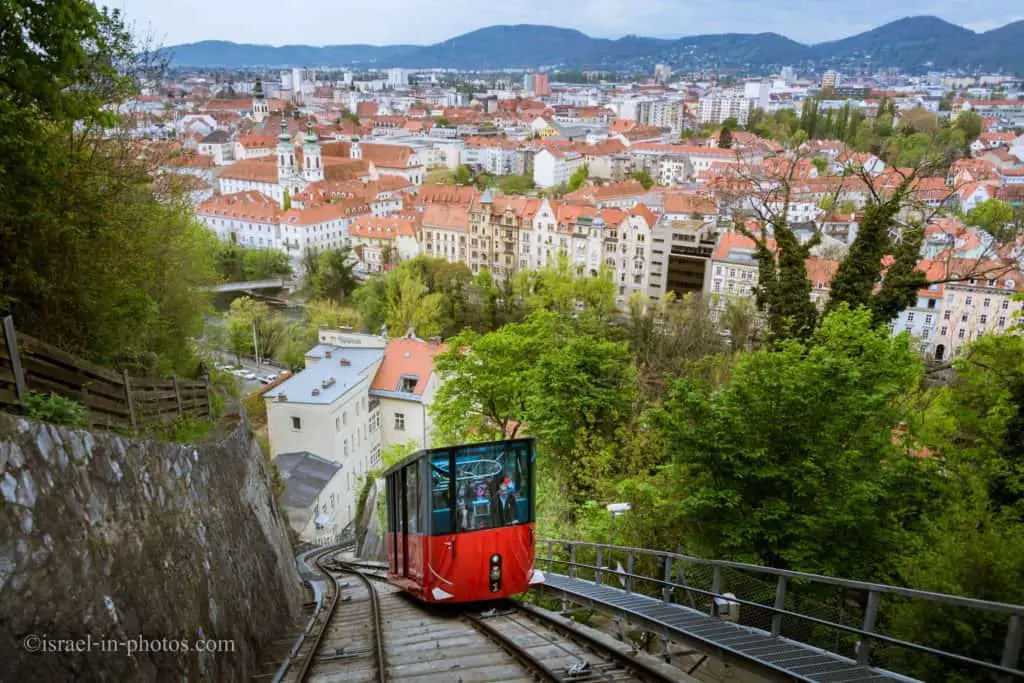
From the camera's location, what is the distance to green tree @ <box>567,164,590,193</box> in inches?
4643

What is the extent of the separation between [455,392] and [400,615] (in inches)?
520

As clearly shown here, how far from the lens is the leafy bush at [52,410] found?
22.9ft

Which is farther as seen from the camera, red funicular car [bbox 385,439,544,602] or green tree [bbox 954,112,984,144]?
green tree [bbox 954,112,984,144]

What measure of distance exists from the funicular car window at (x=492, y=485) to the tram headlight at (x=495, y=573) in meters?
0.48

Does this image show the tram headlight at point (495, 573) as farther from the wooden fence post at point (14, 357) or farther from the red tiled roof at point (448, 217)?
the red tiled roof at point (448, 217)

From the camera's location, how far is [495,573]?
34.5 ft

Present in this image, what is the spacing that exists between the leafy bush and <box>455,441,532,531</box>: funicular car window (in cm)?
466

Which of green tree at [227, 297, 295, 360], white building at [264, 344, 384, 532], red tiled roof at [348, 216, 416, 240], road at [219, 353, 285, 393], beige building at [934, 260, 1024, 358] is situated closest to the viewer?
white building at [264, 344, 384, 532]

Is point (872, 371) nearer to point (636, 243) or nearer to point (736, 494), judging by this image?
point (736, 494)

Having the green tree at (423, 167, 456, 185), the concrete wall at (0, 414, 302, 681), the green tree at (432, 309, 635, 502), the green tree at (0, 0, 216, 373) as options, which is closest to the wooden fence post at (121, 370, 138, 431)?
the concrete wall at (0, 414, 302, 681)

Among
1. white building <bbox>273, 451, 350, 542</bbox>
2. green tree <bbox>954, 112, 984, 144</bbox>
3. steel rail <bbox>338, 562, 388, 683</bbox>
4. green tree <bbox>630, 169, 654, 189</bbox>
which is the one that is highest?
green tree <bbox>954, 112, 984, 144</bbox>

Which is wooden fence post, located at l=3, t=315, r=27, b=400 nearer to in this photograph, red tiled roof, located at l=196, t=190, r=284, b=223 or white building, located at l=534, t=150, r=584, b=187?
red tiled roof, located at l=196, t=190, r=284, b=223

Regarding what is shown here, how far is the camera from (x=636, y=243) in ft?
218

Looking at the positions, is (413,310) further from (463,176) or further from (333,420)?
(463,176)
